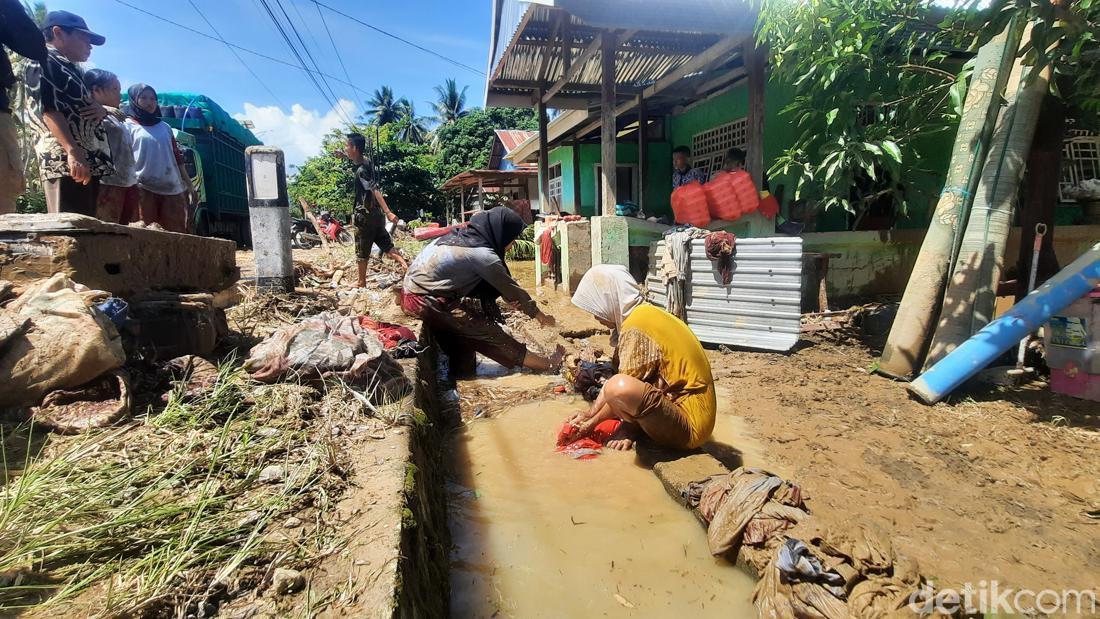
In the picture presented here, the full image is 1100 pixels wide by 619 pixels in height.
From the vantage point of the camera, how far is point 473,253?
4371 millimetres

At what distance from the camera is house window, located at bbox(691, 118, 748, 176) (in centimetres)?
862

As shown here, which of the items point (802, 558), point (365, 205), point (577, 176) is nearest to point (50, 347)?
point (802, 558)

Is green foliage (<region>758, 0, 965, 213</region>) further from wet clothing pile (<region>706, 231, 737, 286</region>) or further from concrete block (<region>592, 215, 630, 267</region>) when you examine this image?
concrete block (<region>592, 215, 630, 267</region>)

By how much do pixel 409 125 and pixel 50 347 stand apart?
43178mm

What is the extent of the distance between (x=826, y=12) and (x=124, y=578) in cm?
512

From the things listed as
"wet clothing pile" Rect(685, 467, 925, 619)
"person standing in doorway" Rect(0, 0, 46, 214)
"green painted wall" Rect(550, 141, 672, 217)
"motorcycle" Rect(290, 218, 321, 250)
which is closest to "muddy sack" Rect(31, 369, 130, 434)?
"person standing in doorway" Rect(0, 0, 46, 214)

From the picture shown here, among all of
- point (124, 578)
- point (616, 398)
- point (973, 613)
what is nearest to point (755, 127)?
point (616, 398)

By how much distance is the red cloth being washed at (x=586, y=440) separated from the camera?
3.16 m

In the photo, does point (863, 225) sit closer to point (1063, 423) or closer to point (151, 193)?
point (1063, 423)

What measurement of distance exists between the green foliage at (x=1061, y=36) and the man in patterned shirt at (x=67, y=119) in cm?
547

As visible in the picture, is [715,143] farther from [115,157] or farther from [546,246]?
[115,157]

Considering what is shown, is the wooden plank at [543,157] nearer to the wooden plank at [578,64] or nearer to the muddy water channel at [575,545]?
the wooden plank at [578,64]

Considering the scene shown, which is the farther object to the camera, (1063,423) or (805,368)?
(805,368)

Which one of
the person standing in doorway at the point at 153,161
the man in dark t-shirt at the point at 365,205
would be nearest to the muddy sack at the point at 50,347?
the person standing in doorway at the point at 153,161
